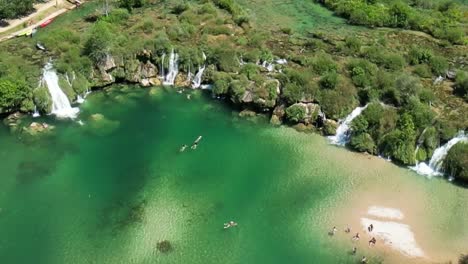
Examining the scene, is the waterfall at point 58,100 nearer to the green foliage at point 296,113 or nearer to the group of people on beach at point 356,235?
the green foliage at point 296,113

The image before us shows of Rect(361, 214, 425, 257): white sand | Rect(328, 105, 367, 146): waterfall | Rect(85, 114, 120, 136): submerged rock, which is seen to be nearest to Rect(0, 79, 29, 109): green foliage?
Rect(85, 114, 120, 136): submerged rock

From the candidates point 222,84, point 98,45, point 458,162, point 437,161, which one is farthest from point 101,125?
point 458,162

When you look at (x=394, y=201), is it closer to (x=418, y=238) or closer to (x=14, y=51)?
(x=418, y=238)

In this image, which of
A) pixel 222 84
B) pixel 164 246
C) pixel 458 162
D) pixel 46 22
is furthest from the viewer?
pixel 46 22

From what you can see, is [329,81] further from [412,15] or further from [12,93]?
[12,93]

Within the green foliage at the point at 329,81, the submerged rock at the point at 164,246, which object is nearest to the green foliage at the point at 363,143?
the green foliage at the point at 329,81

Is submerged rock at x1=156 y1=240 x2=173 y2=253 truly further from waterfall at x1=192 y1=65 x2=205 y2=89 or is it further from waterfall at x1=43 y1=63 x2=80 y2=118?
waterfall at x1=192 y1=65 x2=205 y2=89
